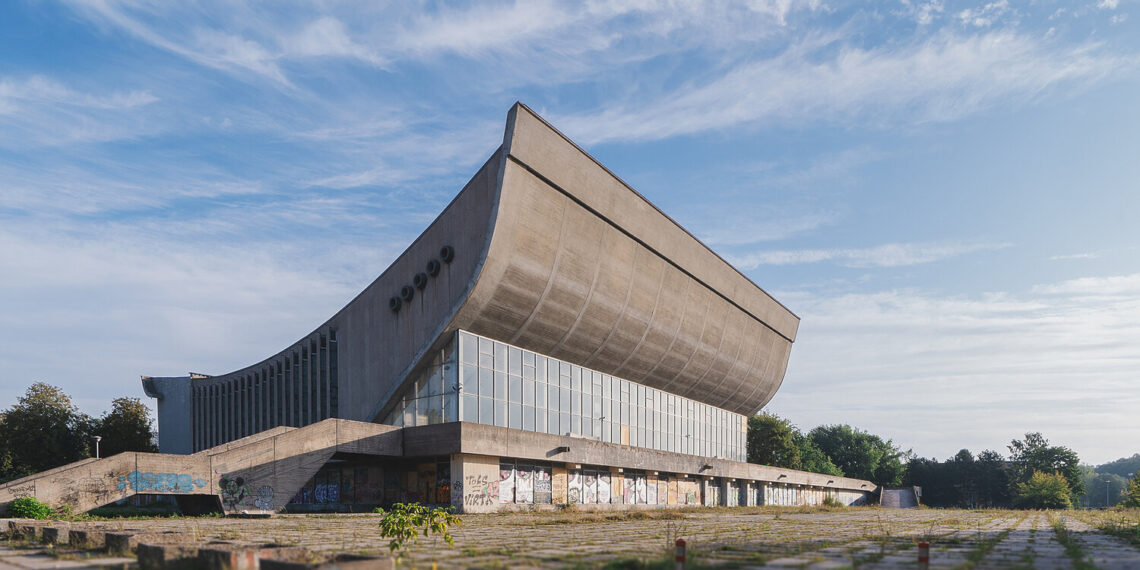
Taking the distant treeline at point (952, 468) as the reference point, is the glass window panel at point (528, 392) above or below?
above

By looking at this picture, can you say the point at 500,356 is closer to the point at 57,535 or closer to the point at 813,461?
the point at 57,535

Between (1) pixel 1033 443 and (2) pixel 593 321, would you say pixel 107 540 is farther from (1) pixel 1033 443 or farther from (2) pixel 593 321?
(1) pixel 1033 443

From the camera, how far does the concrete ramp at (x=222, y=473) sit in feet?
91.4

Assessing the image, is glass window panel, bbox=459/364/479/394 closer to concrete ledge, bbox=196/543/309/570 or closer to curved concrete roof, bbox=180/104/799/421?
curved concrete roof, bbox=180/104/799/421

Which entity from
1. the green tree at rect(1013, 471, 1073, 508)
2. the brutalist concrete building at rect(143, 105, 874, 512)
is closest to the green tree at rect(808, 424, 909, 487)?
the green tree at rect(1013, 471, 1073, 508)

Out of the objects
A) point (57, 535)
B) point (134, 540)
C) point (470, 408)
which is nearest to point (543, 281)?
point (470, 408)

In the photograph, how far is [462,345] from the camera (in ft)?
139

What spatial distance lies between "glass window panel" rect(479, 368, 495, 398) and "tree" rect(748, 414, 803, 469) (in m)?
60.1

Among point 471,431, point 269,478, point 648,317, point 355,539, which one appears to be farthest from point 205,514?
point 648,317

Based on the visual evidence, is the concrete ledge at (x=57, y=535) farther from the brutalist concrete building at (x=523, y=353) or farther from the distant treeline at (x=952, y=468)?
the distant treeline at (x=952, y=468)

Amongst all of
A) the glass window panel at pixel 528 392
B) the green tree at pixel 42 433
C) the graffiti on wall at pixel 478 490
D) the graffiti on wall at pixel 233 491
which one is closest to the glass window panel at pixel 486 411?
the glass window panel at pixel 528 392

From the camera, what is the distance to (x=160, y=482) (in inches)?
1175

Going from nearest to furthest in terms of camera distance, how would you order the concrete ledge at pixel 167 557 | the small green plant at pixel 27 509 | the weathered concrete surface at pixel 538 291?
the concrete ledge at pixel 167 557, the small green plant at pixel 27 509, the weathered concrete surface at pixel 538 291

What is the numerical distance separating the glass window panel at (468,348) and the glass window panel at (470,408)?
6.22 feet
